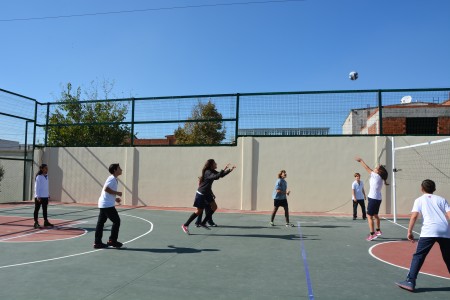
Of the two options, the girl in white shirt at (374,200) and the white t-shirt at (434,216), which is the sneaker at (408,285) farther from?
the girl in white shirt at (374,200)

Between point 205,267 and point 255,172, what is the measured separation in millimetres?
10061

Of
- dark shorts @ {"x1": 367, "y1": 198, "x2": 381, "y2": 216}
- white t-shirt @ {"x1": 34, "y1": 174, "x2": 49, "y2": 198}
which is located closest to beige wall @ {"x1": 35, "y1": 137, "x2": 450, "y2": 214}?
dark shorts @ {"x1": 367, "y1": 198, "x2": 381, "y2": 216}

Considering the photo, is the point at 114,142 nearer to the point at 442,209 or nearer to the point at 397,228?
the point at 397,228

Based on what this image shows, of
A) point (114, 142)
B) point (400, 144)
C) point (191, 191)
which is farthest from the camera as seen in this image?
point (114, 142)

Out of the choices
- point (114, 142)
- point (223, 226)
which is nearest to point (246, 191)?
point (223, 226)

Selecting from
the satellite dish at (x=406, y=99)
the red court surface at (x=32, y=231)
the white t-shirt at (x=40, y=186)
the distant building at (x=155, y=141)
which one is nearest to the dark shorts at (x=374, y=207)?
the red court surface at (x=32, y=231)

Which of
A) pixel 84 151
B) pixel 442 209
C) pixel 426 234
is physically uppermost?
pixel 84 151

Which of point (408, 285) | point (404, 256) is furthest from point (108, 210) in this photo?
point (404, 256)

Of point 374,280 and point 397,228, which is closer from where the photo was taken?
point 374,280

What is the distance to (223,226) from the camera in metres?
11.0

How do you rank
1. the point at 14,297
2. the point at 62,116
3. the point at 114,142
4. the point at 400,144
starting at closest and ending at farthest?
the point at 14,297, the point at 400,144, the point at 114,142, the point at 62,116

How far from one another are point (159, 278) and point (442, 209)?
13.9ft

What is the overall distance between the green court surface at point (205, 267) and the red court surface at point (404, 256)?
20cm

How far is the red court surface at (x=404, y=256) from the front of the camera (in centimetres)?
614
